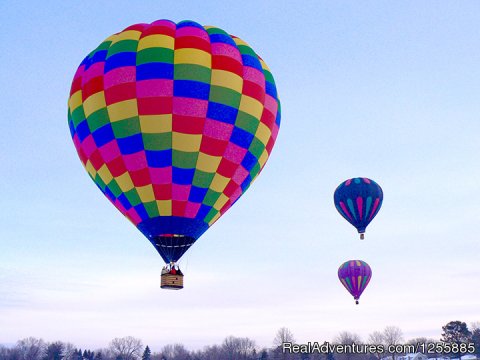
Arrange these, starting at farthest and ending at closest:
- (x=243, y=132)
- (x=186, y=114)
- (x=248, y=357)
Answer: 1. (x=248, y=357)
2. (x=243, y=132)
3. (x=186, y=114)

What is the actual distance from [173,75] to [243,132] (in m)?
3.08

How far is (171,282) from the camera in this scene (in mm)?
15500

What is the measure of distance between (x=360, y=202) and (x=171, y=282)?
1704cm

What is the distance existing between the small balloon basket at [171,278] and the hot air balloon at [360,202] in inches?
648

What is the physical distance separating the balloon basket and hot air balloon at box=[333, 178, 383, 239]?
16627 millimetres

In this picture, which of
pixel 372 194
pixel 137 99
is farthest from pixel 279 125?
pixel 372 194

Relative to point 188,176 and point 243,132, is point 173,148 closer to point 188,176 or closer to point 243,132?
point 188,176

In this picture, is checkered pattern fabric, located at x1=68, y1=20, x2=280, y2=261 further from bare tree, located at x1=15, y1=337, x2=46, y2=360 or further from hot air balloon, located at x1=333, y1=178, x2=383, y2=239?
bare tree, located at x1=15, y1=337, x2=46, y2=360

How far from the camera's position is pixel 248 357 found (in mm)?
101000

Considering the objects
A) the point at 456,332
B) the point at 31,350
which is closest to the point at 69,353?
the point at 31,350

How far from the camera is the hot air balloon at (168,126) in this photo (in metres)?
15.9

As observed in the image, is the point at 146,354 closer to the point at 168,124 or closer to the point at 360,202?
the point at 360,202

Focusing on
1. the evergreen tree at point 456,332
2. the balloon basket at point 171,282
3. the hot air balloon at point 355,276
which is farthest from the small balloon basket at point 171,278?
the evergreen tree at point 456,332

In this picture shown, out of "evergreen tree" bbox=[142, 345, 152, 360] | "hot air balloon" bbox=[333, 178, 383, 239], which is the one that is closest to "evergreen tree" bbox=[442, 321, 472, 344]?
"hot air balloon" bbox=[333, 178, 383, 239]
